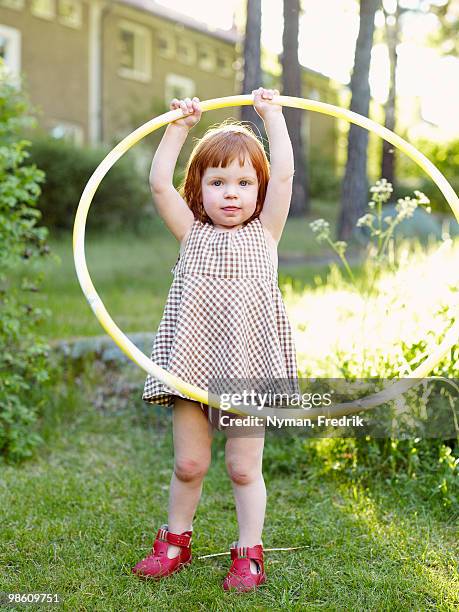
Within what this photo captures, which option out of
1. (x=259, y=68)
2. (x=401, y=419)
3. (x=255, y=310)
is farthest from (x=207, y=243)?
(x=259, y=68)

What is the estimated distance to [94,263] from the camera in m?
10.4

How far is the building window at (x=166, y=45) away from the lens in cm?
1847

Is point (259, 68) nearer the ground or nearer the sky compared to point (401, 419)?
nearer the sky

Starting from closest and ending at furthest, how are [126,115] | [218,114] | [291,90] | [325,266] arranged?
1. [325,266]
2. [291,90]
3. [126,115]
4. [218,114]

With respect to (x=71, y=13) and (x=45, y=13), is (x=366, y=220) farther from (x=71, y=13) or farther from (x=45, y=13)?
(x=71, y=13)

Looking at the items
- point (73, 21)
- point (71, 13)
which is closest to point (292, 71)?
point (73, 21)

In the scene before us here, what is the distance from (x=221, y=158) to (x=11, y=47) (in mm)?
13155

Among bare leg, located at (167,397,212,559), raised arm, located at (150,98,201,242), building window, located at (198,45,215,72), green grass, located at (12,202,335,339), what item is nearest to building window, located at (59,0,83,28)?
building window, located at (198,45,215,72)

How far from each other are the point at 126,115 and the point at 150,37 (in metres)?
2.26

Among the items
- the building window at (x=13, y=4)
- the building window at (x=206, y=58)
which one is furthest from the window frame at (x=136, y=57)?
the building window at (x=13, y=4)

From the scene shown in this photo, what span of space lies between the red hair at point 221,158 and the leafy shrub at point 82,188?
375 inches

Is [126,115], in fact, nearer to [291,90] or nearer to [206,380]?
[291,90]

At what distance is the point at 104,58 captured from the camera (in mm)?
16594

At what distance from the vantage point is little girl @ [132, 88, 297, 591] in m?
2.71
